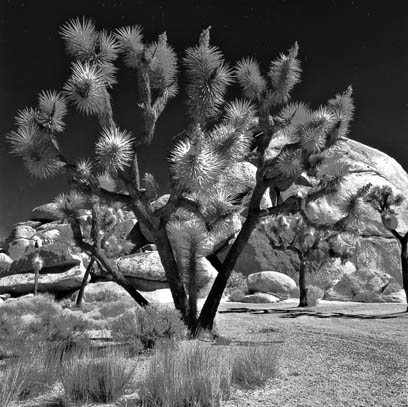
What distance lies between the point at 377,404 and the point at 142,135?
648 centimetres

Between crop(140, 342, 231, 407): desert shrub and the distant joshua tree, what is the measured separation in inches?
159

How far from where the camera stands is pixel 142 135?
351 inches

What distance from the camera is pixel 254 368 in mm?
4945

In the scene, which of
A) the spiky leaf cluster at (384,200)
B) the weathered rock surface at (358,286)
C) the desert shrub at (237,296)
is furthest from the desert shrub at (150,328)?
the desert shrub at (237,296)

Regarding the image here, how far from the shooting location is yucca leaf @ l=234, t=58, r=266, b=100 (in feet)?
34.2

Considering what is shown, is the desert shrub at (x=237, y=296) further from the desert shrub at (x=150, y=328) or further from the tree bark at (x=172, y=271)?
the desert shrub at (x=150, y=328)

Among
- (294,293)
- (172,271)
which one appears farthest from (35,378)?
(294,293)

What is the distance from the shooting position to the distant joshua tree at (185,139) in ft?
27.3

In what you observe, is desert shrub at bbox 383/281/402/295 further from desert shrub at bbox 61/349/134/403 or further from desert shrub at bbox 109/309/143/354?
desert shrub at bbox 61/349/134/403

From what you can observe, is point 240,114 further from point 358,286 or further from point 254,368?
point 358,286

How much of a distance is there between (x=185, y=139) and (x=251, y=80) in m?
2.80

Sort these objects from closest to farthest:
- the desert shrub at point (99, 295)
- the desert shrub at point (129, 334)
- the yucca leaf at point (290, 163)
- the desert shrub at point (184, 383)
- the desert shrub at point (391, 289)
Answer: the desert shrub at point (184, 383), the desert shrub at point (129, 334), the yucca leaf at point (290, 163), the desert shrub at point (391, 289), the desert shrub at point (99, 295)

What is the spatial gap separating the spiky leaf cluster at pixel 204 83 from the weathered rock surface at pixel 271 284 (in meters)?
21.6

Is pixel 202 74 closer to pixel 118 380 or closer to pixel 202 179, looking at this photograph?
pixel 202 179
